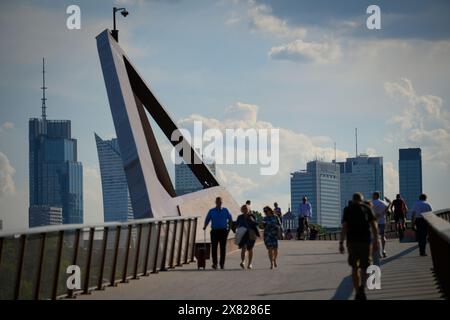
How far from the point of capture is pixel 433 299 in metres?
19.4

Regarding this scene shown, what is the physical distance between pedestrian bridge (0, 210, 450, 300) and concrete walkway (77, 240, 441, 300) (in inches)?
0.7

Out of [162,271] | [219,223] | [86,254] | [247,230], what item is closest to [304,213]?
[247,230]

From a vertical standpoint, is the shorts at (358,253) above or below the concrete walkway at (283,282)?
above

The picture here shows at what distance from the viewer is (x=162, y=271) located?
91.8ft

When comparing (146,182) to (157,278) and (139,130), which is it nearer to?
(139,130)

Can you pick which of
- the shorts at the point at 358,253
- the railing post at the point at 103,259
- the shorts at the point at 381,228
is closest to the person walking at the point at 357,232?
the shorts at the point at 358,253

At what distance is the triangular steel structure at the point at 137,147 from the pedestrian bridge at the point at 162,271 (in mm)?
6725

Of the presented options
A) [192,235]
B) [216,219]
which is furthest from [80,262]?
[192,235]

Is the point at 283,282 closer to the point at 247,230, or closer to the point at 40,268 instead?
the point at 247,230

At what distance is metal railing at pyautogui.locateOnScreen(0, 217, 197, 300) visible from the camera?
1794 cm

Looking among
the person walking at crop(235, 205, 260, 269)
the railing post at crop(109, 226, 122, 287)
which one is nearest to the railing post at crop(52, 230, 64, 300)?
the railing post at crop(109, 226, 122, 287)

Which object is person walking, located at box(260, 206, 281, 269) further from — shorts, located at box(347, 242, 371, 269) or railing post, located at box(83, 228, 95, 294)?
shorts, located at box(347, 242, 371, 269)

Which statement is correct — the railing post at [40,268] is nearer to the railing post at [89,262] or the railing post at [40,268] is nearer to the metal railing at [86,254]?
the metal railing at [86,254]

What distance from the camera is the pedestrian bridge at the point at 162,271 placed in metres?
18.7
